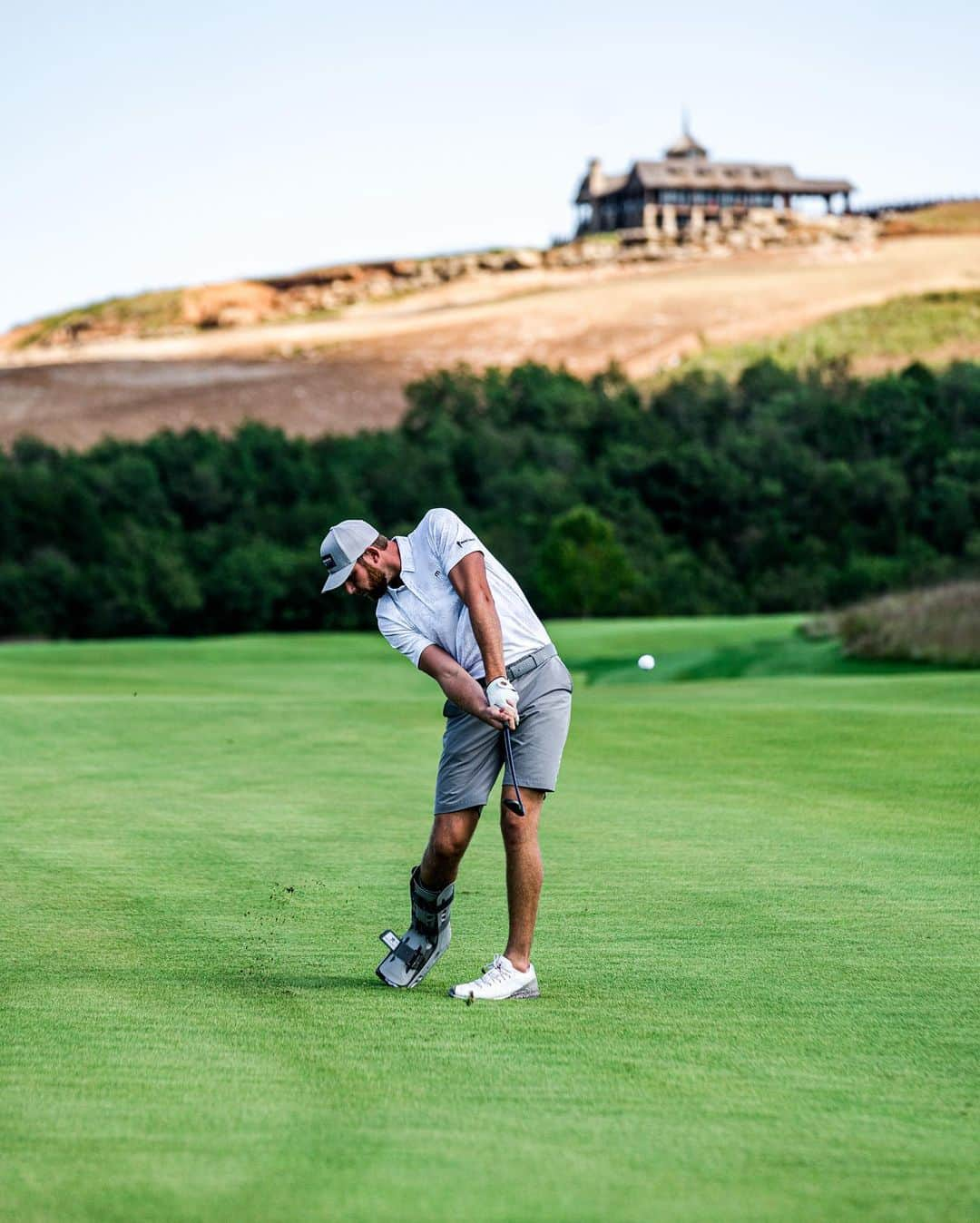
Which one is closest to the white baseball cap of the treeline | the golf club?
the golf club

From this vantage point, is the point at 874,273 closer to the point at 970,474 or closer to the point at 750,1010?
the point at 970,474

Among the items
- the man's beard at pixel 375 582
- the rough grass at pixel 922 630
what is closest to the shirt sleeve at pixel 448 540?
the man's beard at pixel 375 582

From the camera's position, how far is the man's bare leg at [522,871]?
5.52 meters

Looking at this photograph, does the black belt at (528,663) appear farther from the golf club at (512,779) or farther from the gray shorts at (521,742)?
the golf club at (512,779)

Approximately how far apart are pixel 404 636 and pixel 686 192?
481 ft

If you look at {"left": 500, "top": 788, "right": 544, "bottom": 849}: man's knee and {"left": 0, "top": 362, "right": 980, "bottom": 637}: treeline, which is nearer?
{"left": 500, "top": 788, "right": 544, "bottom": 849}: man's knee

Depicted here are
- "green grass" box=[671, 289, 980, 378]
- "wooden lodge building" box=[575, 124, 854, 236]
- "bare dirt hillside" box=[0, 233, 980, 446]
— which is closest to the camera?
"green grass" box=[671, 289, 980, 378]

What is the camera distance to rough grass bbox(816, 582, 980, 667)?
853 inches

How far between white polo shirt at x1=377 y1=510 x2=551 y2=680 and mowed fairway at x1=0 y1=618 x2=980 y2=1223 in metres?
1.18

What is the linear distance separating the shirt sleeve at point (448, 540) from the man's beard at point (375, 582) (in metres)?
0.20

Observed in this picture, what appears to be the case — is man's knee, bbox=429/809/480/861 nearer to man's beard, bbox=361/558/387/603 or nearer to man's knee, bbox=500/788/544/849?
man's knee, bbox=500/788/544/849

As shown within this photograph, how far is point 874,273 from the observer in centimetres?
10925

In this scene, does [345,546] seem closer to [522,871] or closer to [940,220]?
[522,871]

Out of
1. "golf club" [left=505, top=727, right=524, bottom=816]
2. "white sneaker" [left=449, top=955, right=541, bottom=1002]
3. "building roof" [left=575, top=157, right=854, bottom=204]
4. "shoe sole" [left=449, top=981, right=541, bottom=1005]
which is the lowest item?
"shoe sole" [left=449, top=981, right=541, bottom=1005]
